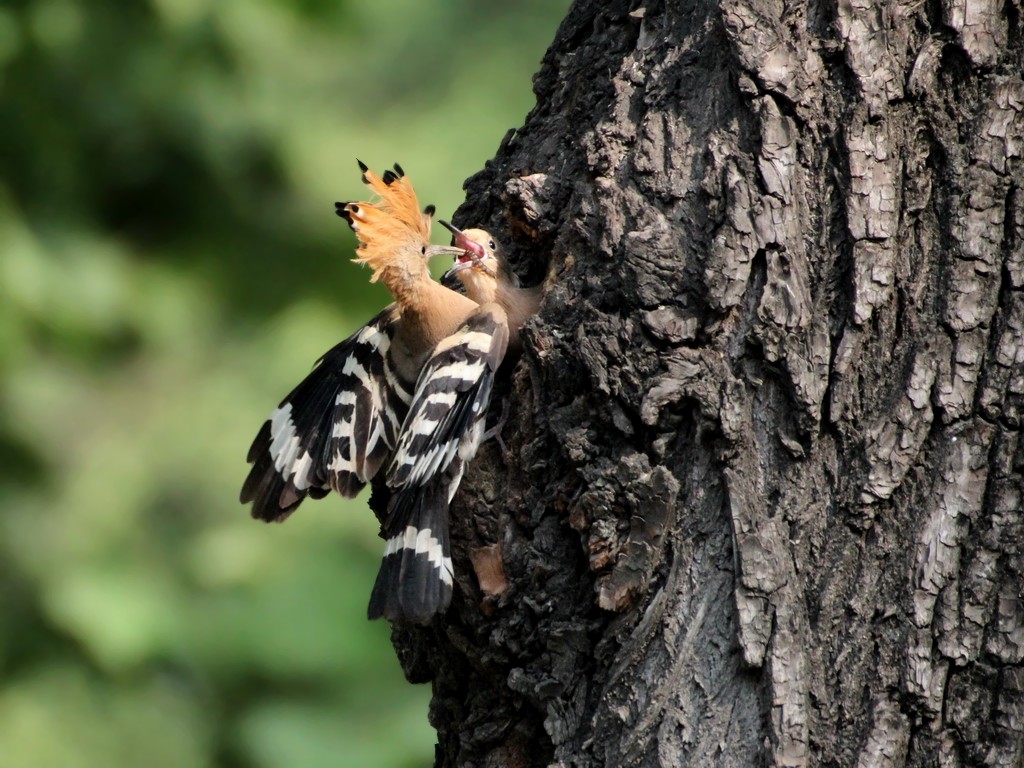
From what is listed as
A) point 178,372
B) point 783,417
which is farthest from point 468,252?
point 178,372

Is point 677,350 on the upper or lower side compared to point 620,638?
upper

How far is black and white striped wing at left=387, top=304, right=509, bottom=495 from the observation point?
2.09 m

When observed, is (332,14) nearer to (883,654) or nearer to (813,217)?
(813,217)

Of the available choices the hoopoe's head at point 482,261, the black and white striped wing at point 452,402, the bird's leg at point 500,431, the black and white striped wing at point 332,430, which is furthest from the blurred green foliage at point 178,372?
the bird's leg at point 500,431

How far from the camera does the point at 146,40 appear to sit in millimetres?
4004

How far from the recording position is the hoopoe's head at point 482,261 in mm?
2354

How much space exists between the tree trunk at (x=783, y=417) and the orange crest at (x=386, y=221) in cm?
51

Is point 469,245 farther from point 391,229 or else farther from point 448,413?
Answer: point 448,413

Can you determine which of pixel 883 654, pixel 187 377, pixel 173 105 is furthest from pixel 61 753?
pixel 883 654

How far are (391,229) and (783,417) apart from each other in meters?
0.98

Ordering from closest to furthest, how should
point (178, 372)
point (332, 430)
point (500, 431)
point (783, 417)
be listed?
point (783, 417) → point (500, 431) → point (332, 430) → point (178, 372)

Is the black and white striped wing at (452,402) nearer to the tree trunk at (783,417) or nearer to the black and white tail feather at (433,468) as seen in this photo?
the black and white tail feather at (433,468)

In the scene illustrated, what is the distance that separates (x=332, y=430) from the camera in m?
2.36

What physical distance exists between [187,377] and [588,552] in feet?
8.72
